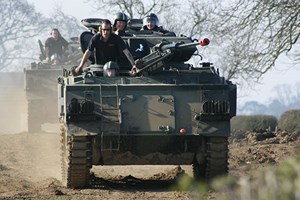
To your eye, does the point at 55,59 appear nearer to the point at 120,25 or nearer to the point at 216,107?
the point at 120,25

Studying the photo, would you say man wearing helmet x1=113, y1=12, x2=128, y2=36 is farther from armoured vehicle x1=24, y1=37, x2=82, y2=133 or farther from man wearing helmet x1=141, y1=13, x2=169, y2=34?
armoured vehicle x1=24, y1=37, x2=82, y2=133

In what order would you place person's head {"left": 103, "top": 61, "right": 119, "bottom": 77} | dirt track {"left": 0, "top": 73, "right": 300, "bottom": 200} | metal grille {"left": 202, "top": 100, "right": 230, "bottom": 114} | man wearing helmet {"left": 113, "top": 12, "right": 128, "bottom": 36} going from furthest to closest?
man wearing helmet {"left": 113, "top": 12, "right": 128, "bottom": 36}, person's head {"left": 103, "top": 61, "right": 119, "bottom": 77}, metal grille {"left": 202, "top": 100, "right": 230, "bottom": 114}, dirt track {"left": 0, "top": 73, "right": 300, "bottom": 200}

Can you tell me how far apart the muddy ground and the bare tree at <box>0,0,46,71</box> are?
37.5 meters

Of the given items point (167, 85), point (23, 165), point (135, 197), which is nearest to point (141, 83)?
point (167, 85)

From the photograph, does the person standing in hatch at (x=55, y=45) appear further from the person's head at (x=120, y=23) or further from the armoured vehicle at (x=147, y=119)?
the armoured vehicle at (x=147, y=119)

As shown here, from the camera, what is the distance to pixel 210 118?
1012 cm

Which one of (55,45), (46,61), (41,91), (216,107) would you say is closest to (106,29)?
(216,107)

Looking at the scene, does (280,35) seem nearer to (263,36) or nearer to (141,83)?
(263,36)

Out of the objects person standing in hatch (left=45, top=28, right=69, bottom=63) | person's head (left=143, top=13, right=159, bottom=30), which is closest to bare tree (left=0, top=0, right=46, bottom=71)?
person standing in hatch (left=45, top=28, right=69, bottom=63)

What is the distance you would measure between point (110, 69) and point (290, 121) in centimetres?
1284

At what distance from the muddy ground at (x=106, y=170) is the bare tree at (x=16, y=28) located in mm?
37482

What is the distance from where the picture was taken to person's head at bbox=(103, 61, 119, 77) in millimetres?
10557

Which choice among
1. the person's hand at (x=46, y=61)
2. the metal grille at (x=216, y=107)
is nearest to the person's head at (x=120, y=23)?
the metal grille at (x=216, y=107)

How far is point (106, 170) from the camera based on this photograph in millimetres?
13656
